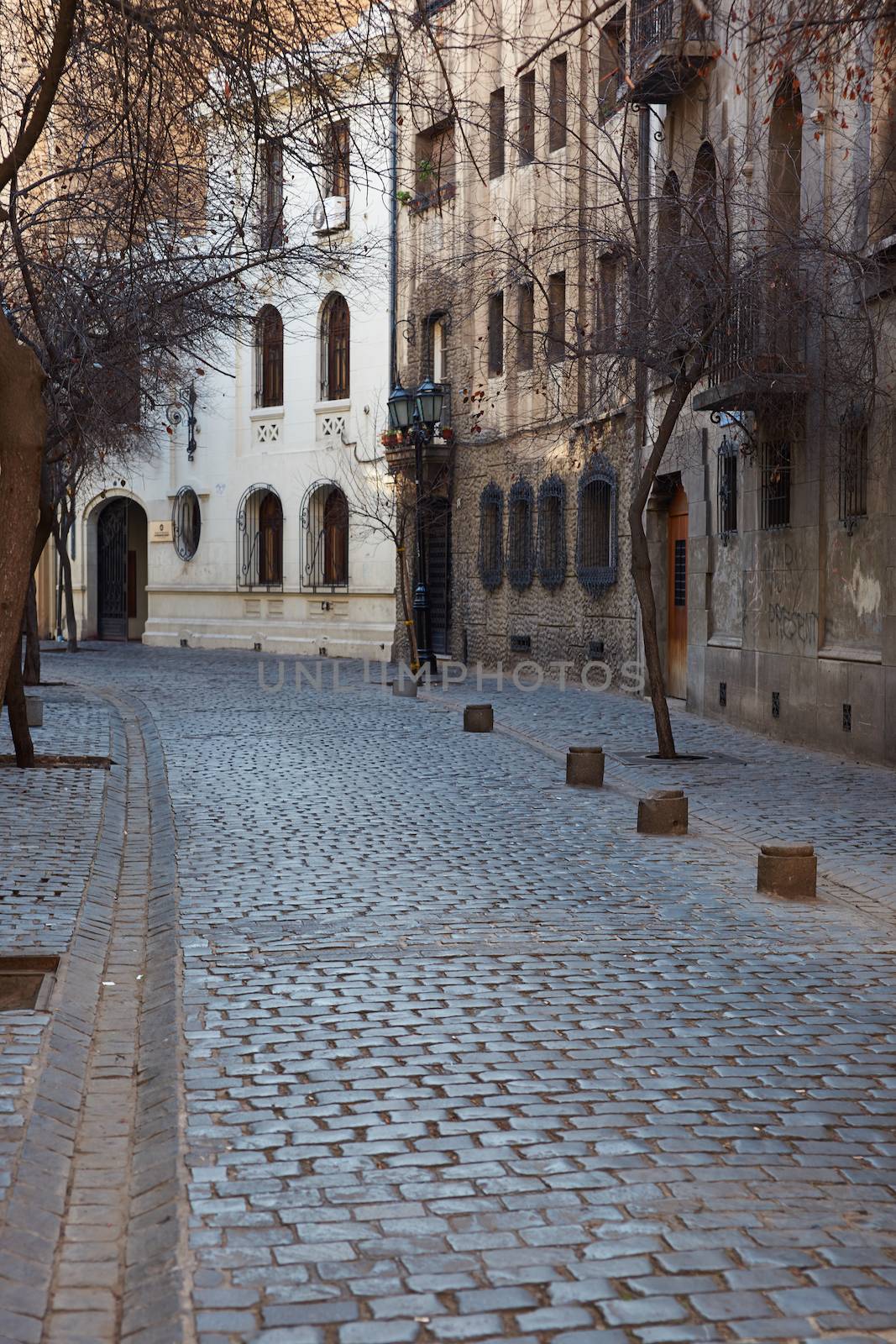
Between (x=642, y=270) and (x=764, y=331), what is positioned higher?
(x=642, y=270)

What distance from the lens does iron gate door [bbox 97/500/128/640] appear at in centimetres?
4628

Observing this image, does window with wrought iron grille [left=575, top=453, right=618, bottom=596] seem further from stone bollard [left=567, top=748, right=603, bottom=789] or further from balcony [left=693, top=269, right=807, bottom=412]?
stone bollard [left=567, top=748, right=603, bottom=789]

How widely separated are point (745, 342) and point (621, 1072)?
11553 mm

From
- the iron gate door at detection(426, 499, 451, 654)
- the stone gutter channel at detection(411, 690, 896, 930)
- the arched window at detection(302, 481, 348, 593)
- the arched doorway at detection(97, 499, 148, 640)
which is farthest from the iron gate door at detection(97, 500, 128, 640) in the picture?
the stone gutter channel at detection(411, 690, 896, 930)

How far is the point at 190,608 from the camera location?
1630 inches

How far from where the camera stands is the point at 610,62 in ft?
68.6

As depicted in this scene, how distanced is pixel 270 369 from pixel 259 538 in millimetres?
3898

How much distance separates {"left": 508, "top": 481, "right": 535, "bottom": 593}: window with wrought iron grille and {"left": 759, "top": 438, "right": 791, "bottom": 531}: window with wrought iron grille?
1056cm

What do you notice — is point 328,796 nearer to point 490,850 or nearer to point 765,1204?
point 490,850

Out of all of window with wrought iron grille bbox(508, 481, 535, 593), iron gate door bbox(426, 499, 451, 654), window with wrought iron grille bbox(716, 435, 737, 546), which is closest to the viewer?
window with wrought iron grille bbox(716, 435, 737, 546)

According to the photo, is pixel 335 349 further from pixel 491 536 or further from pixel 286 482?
pixel 491 536

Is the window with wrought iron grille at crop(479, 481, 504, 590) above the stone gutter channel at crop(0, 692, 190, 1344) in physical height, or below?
above

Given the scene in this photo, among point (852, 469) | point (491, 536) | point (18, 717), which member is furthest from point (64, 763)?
point (491, 536)

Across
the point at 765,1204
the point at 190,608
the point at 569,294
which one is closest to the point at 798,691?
the point at 569,294
